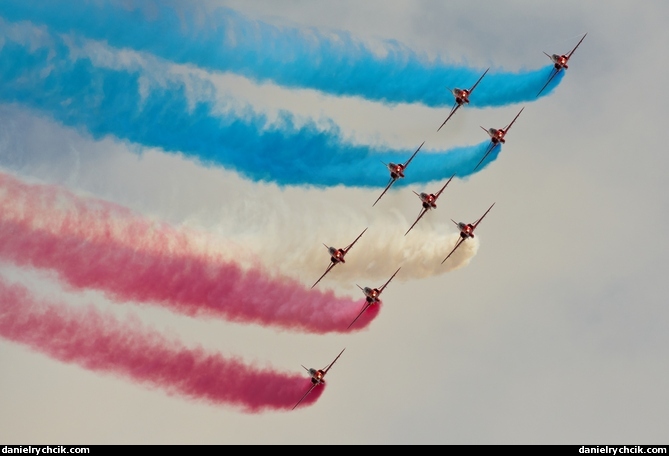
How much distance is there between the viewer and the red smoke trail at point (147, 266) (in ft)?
205

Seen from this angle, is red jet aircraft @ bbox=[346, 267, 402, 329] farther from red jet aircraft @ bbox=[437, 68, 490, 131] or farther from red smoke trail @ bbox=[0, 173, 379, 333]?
red jet aircraft @ bbox=[437, 68, 490, 131]

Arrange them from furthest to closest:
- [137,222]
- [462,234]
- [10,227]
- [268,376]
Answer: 1. [462,234]
2. [268,376]
3. [137,222]
4. [10,227]

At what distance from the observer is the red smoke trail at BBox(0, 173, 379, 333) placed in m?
62.3

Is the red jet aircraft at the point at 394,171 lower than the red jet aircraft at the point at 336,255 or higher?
higher

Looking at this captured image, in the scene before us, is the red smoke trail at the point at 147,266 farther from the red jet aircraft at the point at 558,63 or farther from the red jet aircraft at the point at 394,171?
the red jet aircraft at the point at 558,63

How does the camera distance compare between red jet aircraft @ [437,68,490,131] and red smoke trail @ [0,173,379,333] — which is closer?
red smoke trail @ [0,173,379,333]

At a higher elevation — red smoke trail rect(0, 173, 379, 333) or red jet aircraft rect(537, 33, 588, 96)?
red jet aircraft rect(537, 33, 588, 96)

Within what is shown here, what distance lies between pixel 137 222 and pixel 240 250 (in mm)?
6432

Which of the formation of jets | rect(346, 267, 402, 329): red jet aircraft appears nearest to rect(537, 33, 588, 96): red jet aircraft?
the formation of jets

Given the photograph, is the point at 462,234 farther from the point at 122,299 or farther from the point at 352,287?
the point at 122,299

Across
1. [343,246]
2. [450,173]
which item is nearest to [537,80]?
[450,173]

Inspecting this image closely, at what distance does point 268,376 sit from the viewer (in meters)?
71.6


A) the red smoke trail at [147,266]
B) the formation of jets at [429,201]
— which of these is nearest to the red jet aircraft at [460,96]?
the formation of jets at [429,201]

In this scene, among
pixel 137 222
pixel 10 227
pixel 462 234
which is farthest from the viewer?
pixel 462 234
